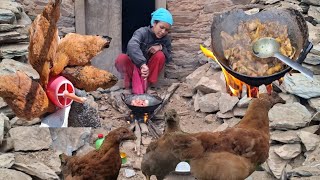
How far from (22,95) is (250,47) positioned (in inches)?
77.4

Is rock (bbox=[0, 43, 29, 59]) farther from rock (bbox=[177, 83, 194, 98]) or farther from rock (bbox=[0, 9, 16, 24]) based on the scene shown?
rock (bbox=[177, 83, 194, 98])

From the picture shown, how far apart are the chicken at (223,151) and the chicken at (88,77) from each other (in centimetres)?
94

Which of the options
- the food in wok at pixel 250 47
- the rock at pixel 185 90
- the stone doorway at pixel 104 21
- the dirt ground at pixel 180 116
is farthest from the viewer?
the stone doorway at pixel 104 21

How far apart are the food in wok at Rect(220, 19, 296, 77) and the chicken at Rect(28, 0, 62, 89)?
1.49m

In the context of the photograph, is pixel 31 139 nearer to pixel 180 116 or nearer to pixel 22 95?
pixel 22 95

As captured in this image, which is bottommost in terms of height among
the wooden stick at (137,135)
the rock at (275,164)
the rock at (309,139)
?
the wooden stick at (137,135)

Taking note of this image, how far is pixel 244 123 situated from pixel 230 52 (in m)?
1.02

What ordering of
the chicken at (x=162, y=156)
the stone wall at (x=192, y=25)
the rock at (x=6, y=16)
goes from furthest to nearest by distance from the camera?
the stone wall at (x=192, y=25), the rock at (x=6, y=16), the chicken at (x=162, y=156)

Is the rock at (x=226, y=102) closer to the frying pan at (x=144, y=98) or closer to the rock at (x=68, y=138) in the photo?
the frying pan at (x=144, y=98)

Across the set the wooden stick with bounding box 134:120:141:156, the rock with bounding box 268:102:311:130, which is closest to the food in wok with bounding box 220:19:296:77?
the rock with bounding box 268:102:311:130

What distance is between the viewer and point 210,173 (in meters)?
2.89

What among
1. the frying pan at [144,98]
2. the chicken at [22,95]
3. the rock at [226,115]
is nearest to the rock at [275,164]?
the rock at [226,115]

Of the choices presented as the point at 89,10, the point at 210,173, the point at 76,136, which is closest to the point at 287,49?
the point at 210,173

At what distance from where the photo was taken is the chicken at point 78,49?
144 inches
